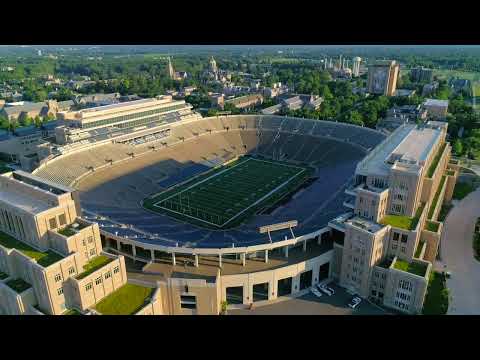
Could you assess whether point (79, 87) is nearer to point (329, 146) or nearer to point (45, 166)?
Answer: point (45, 166)

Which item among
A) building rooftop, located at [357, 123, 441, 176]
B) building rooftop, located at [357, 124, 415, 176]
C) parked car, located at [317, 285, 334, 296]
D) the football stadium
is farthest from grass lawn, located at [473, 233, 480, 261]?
parked car, located at [317, 285, 334, 296]

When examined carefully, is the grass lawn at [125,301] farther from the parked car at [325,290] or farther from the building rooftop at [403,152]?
the building rooftop at [403,152]

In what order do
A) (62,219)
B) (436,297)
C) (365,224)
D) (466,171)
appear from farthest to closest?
(466,171), (365,224), (436,297), (62,219)

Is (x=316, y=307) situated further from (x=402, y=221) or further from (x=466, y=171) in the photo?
(x=466, y=171)

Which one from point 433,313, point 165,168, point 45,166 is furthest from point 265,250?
point 45,166

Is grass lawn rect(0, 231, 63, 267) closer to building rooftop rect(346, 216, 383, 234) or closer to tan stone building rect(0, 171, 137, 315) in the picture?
tan stone building rect(0, 171, 137, 315)

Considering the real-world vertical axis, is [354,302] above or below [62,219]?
below

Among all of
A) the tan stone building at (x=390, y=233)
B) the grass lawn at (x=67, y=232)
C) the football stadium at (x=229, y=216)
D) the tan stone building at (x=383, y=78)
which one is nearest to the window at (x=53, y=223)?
the football stadium at (x=229, y=216)

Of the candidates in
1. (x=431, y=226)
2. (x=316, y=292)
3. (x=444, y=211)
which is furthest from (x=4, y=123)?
(x=444, y=211)
